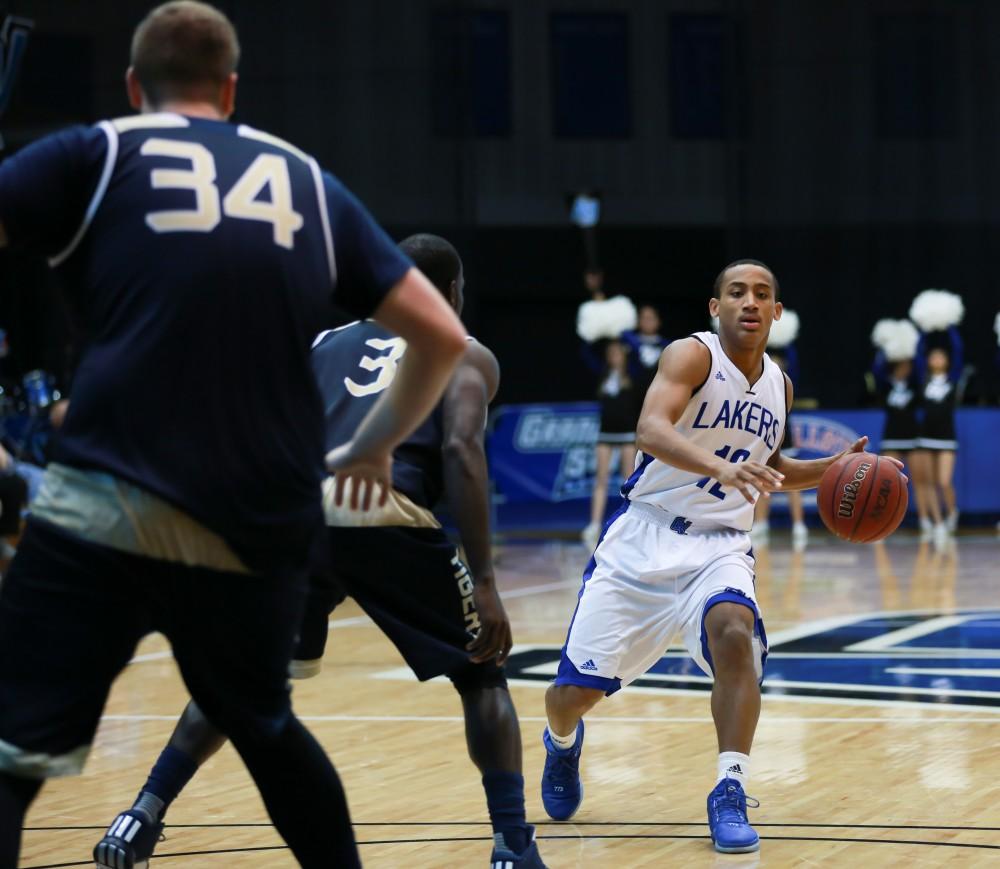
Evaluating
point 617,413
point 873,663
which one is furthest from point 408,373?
point 617,413

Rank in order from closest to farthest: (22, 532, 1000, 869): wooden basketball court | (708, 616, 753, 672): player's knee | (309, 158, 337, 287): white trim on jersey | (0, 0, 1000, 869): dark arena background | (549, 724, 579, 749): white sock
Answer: (309, 158, 337, 287): white trim on jersey → (22, 532, 1000, 869): wooden basketball court → (708, 616, 753, 672): player's knee → (549, 724, 579, 749): white sock → (0, 0, 1000, 869): dark arena background

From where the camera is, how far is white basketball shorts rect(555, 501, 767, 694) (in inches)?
183

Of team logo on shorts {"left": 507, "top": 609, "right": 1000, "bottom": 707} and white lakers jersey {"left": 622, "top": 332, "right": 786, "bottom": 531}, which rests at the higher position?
white lakers jersey {"left": 622, "top": 332, "right": 786, "bottom": 531}

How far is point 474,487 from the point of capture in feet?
11.7

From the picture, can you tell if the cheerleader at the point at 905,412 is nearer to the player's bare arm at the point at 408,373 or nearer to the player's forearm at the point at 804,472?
the player's forearm at the point at 804,472

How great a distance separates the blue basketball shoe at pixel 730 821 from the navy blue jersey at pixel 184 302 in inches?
79.5

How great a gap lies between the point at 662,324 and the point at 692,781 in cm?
1739

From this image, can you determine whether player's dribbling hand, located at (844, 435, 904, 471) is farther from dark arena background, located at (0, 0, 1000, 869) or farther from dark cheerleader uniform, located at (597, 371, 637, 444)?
dark cheerleader uniform, located at (597, 371, 637, 444)

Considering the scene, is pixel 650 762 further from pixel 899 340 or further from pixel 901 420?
pixel 899 340

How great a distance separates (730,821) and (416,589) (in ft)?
3.64

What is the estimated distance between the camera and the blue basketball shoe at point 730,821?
4148 mm

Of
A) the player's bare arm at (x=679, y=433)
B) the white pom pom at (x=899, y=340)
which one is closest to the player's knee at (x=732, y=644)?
the player's bare arm at (x=679, y=433)

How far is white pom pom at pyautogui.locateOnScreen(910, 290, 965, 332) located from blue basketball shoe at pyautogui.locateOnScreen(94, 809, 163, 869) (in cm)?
1393

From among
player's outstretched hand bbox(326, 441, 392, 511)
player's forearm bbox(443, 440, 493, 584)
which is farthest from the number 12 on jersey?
player's outstretched hand bbox(326, 441, 392, 511)
